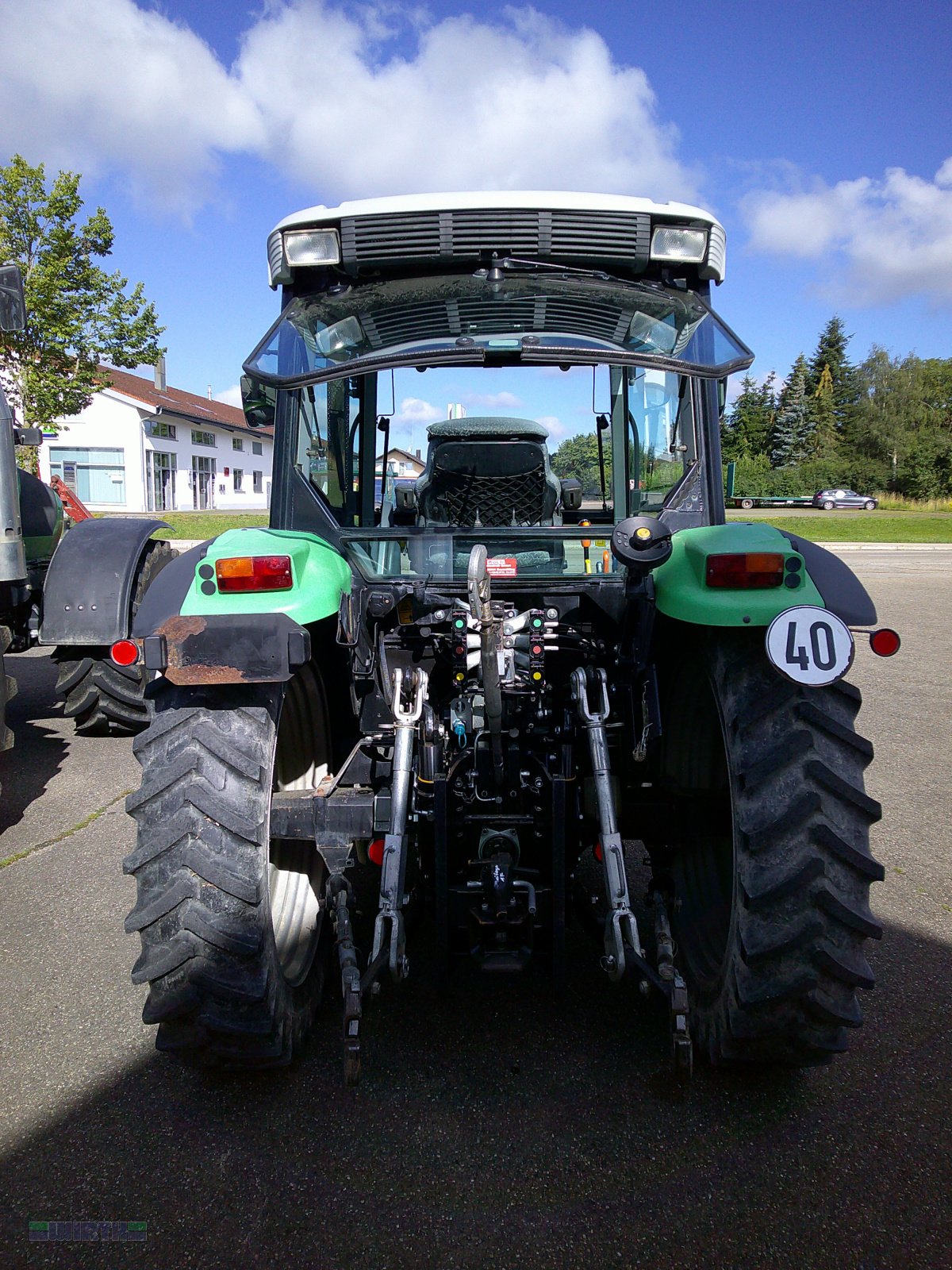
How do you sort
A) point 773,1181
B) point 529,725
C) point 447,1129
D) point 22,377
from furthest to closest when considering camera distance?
point 22,377 < point 529,725 < point 447,1129 < point 773,1181

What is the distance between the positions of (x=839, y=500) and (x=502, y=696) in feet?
175

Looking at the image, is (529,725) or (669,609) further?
(529,725)

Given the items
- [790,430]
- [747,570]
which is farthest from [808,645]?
[790,430]

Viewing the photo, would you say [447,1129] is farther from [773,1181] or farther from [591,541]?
[591,541]

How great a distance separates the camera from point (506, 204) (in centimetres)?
288

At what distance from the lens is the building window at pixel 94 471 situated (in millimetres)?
42031

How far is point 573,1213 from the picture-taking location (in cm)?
216

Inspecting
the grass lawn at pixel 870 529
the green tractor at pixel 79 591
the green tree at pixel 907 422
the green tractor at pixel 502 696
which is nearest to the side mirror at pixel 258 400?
the green tractor at pixel 502 696

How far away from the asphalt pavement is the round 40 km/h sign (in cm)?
126

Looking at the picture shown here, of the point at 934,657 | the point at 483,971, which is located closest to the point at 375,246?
the point at 483,971

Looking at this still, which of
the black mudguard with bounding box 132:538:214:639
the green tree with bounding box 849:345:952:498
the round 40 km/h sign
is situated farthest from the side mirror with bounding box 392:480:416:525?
the green tree with bounding box 849:345:952:498

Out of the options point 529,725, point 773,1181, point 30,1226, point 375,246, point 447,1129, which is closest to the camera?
point 30,1226

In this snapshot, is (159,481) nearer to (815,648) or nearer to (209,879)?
(209,879)

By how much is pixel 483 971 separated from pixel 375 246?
7.53 feet
